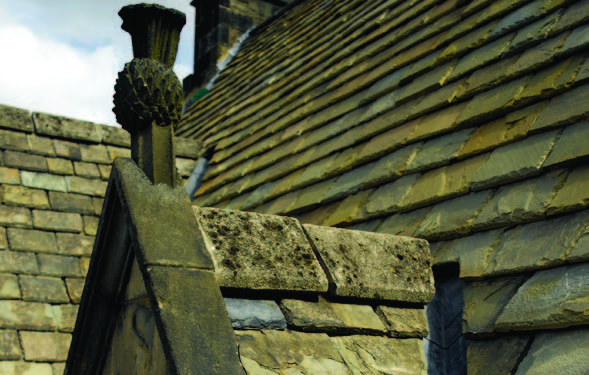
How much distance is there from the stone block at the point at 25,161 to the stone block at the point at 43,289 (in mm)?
1004

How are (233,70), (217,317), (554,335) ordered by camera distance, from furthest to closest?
(233,70)
(554,335)
(217,317)

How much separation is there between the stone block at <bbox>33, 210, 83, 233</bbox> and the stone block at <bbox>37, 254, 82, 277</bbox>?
0.26 metres

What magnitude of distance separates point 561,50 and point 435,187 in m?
0.79

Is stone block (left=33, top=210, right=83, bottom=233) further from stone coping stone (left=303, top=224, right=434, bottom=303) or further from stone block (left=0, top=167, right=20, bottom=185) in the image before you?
stone coping stone (left=303, top=224, right=434, bottom=303)

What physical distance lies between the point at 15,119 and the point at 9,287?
1515 millimetres

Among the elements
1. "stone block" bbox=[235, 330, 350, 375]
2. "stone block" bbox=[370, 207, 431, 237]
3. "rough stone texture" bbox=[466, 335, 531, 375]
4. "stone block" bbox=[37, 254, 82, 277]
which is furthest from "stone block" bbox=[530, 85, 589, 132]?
"stone block" bbox=[37, 254, 82, 277]

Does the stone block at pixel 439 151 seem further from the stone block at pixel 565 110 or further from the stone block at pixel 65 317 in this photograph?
the stone block at pixel 65 317

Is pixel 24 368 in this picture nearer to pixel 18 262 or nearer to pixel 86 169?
pixel 18 262

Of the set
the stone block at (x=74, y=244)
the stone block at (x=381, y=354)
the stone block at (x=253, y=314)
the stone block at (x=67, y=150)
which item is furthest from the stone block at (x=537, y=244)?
the stone block at (x=67, y=150)

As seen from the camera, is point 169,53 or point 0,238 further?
point 0,238

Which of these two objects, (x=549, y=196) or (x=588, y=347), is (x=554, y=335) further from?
(x=549, y=196)

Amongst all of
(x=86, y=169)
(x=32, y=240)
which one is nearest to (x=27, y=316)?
(x=32, y=240)

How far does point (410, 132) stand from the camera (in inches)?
A: 128

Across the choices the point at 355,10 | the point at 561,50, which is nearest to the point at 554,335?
the point at 561,50
